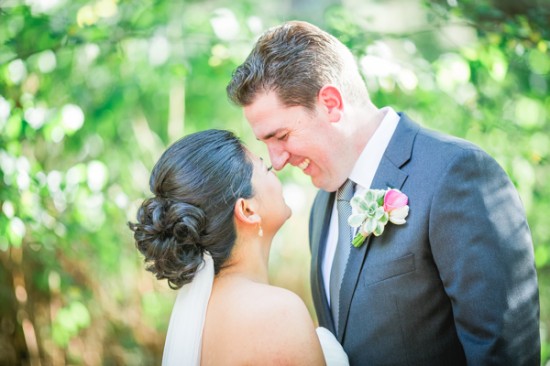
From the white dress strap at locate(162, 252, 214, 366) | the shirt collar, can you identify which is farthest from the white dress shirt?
the white dress strap at locate(162, 252, 214, 366)

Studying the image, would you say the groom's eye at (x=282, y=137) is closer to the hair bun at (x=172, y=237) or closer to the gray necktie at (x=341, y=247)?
the gray necktie at (x=341, y=247)

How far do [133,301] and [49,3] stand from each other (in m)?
2.78

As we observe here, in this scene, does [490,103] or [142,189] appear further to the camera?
[142,189]

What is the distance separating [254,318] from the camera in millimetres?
2484

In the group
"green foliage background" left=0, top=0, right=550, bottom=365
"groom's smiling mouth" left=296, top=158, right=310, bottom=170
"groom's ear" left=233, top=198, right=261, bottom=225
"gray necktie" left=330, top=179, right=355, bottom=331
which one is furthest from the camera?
"green foliage background" left=0, top=0, right=550, bottom=365

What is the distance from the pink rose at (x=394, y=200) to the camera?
263 cm

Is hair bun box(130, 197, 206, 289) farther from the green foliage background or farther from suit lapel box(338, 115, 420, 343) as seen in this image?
the green foliage background

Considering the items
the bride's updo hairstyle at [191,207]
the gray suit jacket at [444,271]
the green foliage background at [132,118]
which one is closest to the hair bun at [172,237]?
the bride's updo hairstyle at [191,207]

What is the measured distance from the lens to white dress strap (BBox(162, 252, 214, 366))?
2.59 m

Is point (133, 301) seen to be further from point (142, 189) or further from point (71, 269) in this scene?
point (142, 189)

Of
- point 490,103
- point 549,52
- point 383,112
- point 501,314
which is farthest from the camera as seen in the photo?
point 490,103

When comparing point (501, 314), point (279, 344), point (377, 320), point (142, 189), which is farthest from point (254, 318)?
point (142, 189)

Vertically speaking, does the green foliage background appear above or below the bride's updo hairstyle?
below

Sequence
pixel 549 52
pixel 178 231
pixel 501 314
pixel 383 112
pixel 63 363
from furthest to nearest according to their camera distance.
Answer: pixel 63 363 < pixel 549 52 < pixel 383 112 < pixel 178 231 < pixel 501 314
